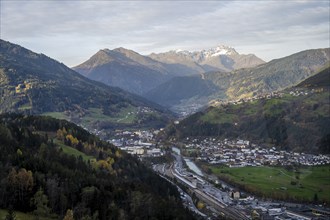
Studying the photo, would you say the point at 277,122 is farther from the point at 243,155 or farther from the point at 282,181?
the point at 282,181

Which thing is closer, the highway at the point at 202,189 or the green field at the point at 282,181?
the highway at the point at 202,189

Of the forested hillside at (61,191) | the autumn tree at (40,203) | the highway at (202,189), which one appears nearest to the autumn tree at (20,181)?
the forested hillside at (61,191)

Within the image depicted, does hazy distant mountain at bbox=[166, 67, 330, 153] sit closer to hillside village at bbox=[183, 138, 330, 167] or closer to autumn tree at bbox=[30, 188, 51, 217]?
hillside village at bbox=[183, 138, 330, 167]

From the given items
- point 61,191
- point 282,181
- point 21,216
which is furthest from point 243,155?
point 21,216

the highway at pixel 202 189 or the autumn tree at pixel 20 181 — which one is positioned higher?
the autumn tree at pixel 20 181

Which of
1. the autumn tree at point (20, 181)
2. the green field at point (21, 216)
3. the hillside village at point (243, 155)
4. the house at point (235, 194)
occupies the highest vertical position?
the autumn tree at point (20, 181)

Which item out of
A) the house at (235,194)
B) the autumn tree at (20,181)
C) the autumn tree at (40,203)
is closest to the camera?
the autumn tree at (40,203)

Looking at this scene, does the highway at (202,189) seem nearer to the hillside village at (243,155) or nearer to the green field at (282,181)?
the green field at (282,181)

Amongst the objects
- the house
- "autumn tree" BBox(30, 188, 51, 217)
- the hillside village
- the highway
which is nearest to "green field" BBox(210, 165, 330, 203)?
the house

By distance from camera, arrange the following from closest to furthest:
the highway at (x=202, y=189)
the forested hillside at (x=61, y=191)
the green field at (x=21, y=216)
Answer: the green field at (x=21, y=216) < the forested hillside at (x=61, y=191) < the highway at (x=202, y=189)
